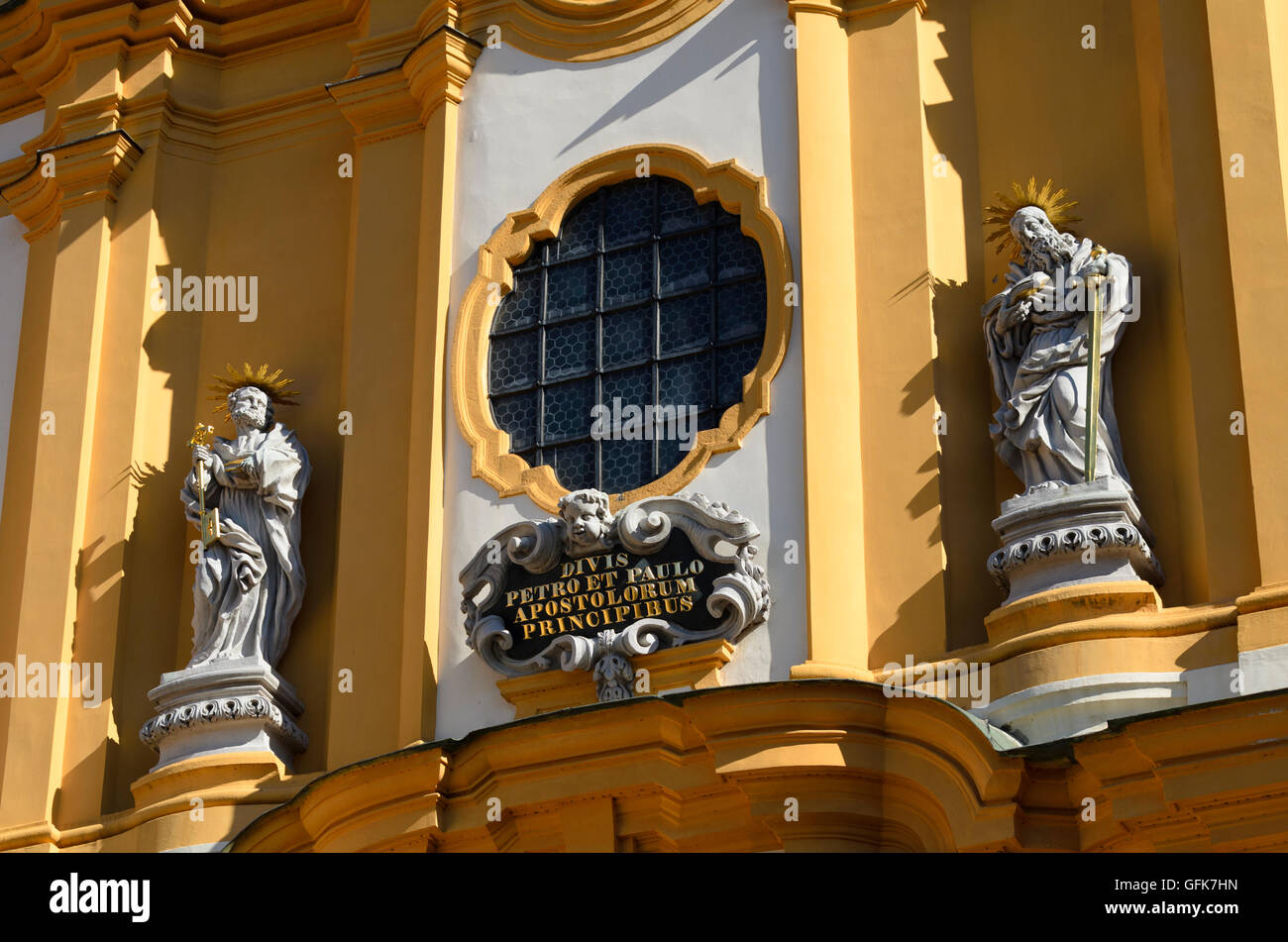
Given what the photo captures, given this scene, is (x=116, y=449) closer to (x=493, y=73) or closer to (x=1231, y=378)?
(x=493, y=73)

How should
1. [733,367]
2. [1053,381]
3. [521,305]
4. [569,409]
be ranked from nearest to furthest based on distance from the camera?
[1053,381]
[733,367]
[569,409]
[521,305]

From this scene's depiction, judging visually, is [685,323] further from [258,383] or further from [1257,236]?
[1257,236]

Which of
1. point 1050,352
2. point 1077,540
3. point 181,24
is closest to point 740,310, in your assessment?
point 1050,352

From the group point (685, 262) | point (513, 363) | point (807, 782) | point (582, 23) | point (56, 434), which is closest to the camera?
point (807, 782)

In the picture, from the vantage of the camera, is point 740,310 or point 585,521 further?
point 740,310

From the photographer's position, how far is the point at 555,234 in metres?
14.0

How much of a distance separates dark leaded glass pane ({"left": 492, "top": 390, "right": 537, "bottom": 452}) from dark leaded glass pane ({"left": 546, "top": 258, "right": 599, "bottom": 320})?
468 mm

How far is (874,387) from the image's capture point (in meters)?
12.9

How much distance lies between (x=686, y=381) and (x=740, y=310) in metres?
0.45

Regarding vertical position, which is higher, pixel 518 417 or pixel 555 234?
pixel 555 234

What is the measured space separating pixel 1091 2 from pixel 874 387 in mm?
2301

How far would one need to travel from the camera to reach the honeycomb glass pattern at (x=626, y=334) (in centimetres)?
1331

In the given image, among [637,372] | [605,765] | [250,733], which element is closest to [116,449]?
[250,733]

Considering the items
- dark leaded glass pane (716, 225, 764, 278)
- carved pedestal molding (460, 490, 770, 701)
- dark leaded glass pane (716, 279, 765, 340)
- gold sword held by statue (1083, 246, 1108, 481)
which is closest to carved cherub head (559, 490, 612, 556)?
carved pedestal molding (460, 490, 770, 701)
